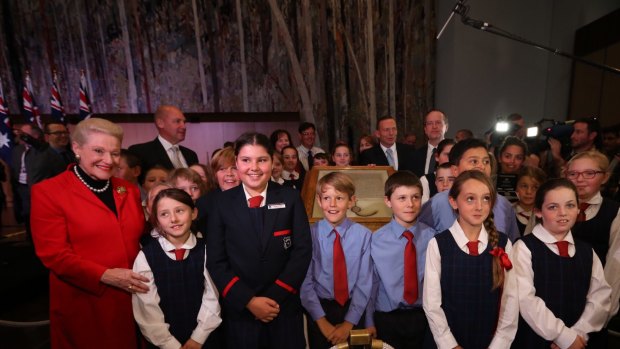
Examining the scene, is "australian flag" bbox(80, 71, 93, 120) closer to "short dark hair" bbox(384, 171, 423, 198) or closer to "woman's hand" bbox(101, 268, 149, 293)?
"woman's hand" bbox(101, 268, 149, 293)

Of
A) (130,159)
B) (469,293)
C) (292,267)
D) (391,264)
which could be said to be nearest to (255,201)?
(292,267)

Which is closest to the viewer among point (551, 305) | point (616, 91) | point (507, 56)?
point (551, 305)

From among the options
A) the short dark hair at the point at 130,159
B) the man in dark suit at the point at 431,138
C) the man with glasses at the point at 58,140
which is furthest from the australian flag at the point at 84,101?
the man in dark suit at the point at 431,138

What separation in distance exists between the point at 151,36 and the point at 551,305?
6864 millimetres

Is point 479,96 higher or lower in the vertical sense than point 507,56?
lower

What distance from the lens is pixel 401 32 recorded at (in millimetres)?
5938

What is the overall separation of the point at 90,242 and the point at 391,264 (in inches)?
62.5

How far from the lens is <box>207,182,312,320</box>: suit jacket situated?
1495 millimetres

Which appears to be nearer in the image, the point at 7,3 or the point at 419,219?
the point at 419,219

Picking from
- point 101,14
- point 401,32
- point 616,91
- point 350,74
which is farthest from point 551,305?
point 101,14

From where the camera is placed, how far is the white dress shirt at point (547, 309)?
57.5 inches

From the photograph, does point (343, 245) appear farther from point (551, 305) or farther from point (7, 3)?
point (7, 3)

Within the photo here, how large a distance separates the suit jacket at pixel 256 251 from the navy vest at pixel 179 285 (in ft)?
0.42

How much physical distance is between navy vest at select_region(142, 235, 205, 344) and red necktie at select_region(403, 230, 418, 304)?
111 cm
